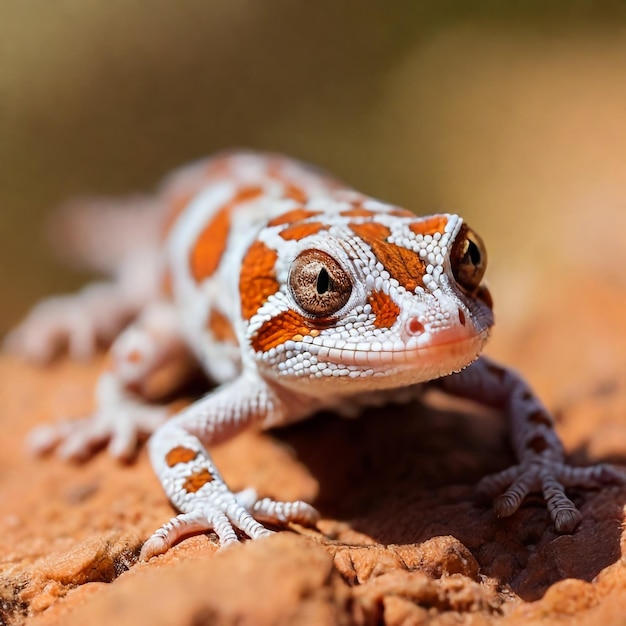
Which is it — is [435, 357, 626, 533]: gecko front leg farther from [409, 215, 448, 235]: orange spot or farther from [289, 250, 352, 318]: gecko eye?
[289, 250, 352, 318]: gecko eye

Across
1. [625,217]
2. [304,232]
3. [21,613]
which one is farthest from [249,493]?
[625,217]

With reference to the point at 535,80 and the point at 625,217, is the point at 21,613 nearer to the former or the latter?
the point at 625,217

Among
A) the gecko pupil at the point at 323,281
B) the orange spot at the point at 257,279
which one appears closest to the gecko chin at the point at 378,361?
the gecko pupil at the point at 323,281

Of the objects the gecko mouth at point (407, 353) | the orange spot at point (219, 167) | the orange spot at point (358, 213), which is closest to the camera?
the gecko mouth at point (407, 353)

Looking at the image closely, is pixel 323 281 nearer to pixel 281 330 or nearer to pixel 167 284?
pixel 281 330

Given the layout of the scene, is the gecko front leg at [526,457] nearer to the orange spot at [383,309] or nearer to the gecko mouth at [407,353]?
the gecko mouth at [407,353]

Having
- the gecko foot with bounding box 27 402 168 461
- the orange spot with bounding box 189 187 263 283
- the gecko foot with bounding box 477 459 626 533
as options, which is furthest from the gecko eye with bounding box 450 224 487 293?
the gecko foot with bounding box 27 402 168 461
